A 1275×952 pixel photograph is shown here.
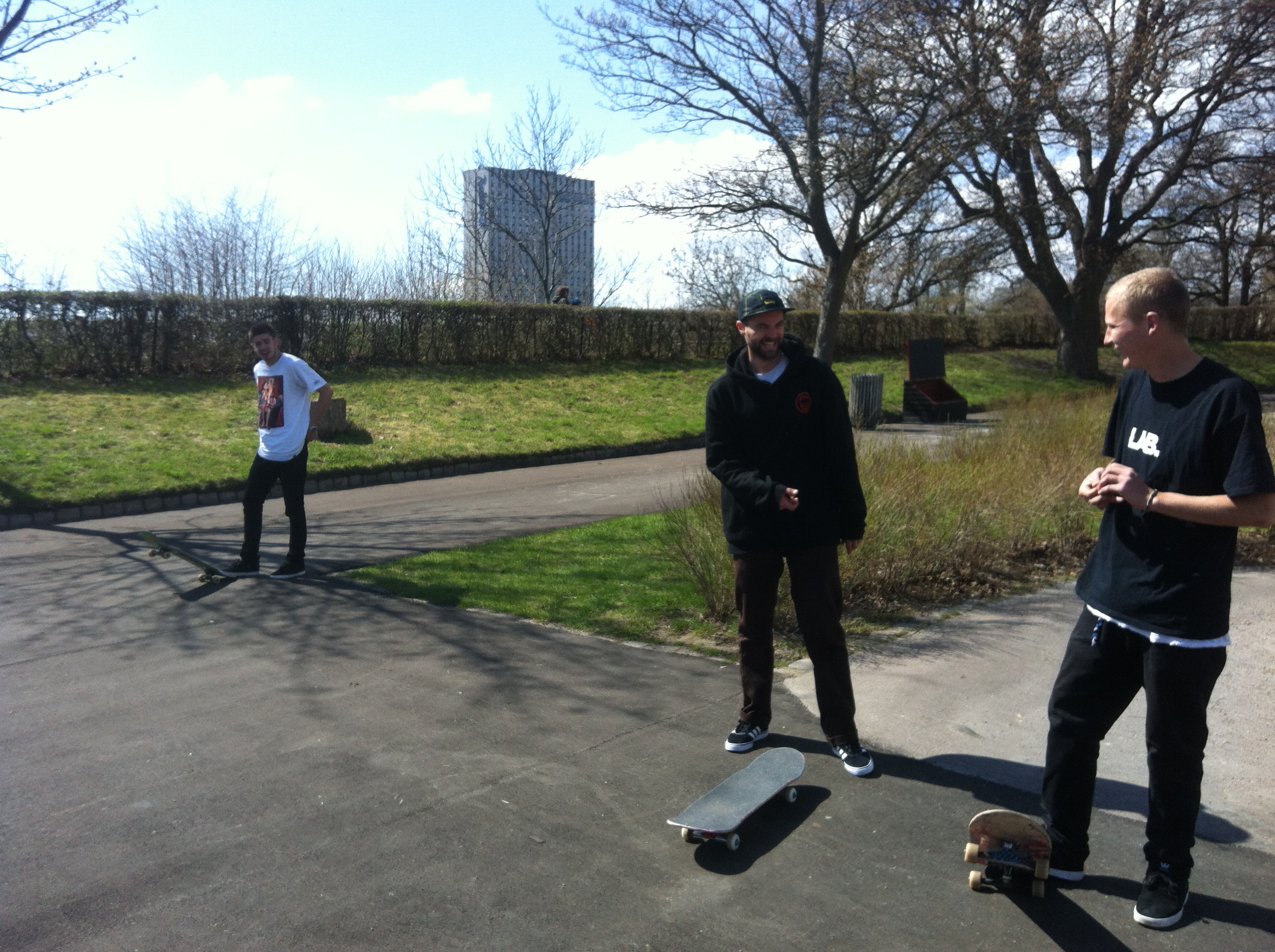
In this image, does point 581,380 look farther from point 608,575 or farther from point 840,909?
point 840,909

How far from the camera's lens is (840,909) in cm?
334

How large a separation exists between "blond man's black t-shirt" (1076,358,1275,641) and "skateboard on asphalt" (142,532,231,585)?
6.92m

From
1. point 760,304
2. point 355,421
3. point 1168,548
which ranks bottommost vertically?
point 355,421

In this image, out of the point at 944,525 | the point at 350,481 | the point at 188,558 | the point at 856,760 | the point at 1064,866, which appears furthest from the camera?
the point at 350,481

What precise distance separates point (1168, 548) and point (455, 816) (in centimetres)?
269

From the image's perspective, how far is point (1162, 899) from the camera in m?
3.20

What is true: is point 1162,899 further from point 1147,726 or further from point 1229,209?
point 1229,209

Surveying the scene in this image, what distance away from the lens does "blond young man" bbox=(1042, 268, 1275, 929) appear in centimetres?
303

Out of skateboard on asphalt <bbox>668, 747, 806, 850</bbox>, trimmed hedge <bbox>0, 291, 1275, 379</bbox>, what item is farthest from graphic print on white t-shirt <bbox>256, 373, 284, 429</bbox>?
trimmed hedge <bbox>0, 291, 1275, 379</bbox>

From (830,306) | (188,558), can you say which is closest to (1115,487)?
(188,558)

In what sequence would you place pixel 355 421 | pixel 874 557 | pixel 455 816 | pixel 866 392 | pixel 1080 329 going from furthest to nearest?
pixel 1080 329 < pixel 866 392 < pixel 355 421 < pixel 874 557 < pixel 455 816

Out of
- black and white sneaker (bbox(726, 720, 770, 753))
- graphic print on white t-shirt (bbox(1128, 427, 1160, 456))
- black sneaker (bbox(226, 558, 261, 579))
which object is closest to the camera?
graphic print on white t-shirt (bbox(1128, 427, 1160, 456))

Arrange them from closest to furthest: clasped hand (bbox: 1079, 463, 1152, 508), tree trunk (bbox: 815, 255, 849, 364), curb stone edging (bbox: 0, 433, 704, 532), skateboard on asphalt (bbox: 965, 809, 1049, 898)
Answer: clasped hand (bbox: 1079, 463, 1152, 508), skateboard on asphalt (bbox: 965, 809, 1049, 898), curb stone edging (bbox: 0, 433, 704, 532), tree trunk (bbox: 815, 255, 849, 364)

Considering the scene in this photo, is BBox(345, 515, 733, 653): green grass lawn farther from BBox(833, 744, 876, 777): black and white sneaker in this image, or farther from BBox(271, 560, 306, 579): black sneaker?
BBox(833, 744, 876, 777): black and white sneaker
